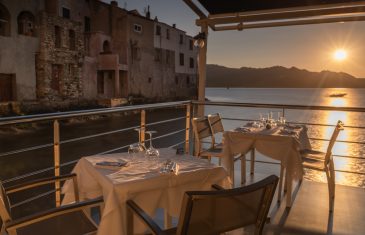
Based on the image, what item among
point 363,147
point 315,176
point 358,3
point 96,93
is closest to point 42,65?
point 96,93

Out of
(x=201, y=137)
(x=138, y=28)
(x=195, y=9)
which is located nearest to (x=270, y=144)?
(x=201, y=137)

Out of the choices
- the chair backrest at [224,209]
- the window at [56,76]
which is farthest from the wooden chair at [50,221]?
the window at [56,76]

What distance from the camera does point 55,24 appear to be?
1964cm

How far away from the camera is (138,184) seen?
173 centimetres

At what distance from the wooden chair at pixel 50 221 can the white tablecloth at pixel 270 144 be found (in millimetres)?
2104

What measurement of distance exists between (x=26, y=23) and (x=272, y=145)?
792 inches

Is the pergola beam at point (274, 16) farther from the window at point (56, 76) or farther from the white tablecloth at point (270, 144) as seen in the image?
the window at point (56, 76)

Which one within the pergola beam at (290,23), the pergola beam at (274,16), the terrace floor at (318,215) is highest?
the pergola beam at (274,16)

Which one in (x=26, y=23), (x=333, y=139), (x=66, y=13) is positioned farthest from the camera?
(x=66, y=13)

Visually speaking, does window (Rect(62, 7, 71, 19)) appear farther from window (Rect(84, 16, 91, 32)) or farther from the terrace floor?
the terrace floor

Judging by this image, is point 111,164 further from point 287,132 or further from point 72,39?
point 72,39

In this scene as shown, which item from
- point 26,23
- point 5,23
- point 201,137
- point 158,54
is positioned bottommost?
point 201,137

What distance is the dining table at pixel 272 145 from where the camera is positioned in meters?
3.35

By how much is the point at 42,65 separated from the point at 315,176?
56.0ft
